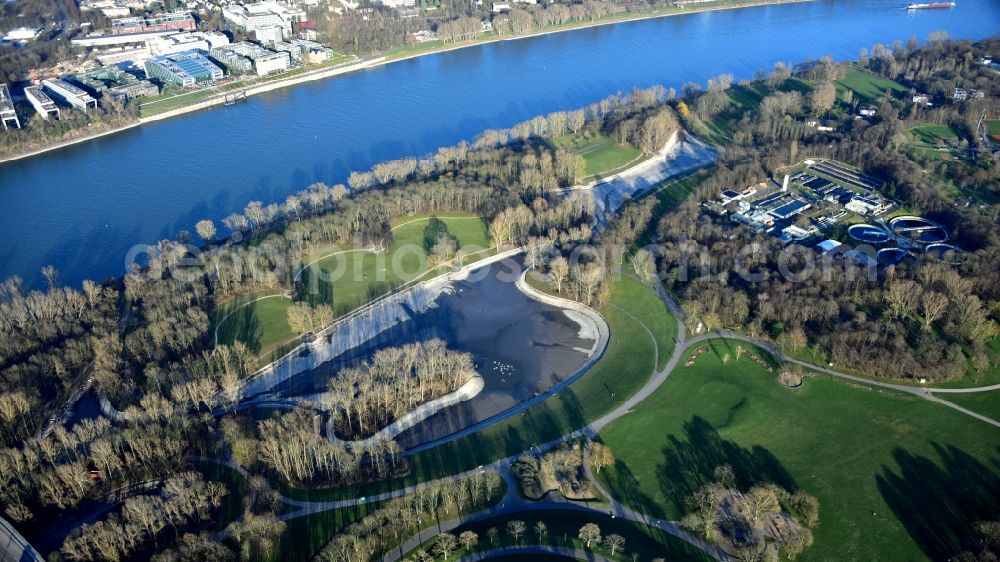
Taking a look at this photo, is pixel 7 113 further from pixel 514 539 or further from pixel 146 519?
pixel 514 539

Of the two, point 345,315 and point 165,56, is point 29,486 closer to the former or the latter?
point 345,315

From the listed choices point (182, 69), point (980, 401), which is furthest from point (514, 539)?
point (182, 69)

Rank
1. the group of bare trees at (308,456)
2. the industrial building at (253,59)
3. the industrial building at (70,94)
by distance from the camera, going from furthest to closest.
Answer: the industrial building at (253,59), the industrial building at (70,94), the group of bare trees at (308,456)

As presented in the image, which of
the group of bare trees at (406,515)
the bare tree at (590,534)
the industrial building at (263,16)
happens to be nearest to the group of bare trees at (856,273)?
the bare tree at (590,534)

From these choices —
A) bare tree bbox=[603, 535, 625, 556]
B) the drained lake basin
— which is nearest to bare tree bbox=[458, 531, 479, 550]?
bare tree bbox=[603, 535, 625, 556]

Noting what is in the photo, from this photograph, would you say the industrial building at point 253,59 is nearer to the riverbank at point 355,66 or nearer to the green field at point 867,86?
the riverbank at point 355,66

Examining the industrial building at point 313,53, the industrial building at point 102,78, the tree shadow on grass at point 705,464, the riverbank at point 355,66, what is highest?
the industrial building at point 102,78

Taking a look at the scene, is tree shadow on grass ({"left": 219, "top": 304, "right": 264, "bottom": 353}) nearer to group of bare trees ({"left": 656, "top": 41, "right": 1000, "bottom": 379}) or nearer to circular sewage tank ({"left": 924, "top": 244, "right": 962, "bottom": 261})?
group of bare trees ({"left": 656, "top": 41, "right": 1000, "bottom": 379})
